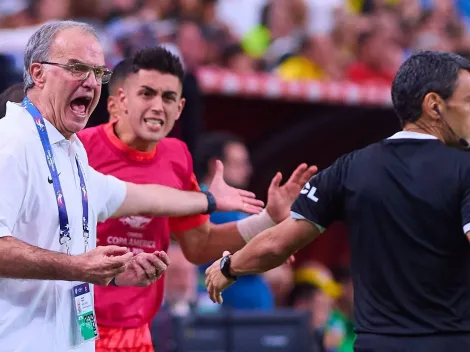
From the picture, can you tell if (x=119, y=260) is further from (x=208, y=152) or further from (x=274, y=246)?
(x=208, y=152)

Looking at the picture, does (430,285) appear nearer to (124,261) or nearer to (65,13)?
(124,261)

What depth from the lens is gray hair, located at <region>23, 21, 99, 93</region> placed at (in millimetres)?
4879

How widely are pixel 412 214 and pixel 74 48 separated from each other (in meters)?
1.59

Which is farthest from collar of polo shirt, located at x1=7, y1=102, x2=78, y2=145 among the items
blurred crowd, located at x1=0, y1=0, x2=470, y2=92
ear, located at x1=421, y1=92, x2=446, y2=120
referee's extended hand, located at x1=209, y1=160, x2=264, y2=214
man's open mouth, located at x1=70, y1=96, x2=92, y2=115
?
blurred crowd, located at x1=0, y1=0, x2=470, y2=92

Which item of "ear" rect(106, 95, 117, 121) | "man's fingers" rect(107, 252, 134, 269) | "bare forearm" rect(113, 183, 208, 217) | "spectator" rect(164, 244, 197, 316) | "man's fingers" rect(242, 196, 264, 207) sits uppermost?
"ear" rect(106, 95, 117, 121)

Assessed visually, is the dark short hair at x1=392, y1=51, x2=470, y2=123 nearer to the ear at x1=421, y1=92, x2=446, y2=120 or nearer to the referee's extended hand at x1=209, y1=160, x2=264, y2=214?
the ear at x1=421, y1=92, x2=446, y2=120

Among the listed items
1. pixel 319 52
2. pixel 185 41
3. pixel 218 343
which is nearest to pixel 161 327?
pixel 218 343

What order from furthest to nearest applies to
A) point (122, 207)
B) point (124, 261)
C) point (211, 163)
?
point (211, 163), point (122, 207), point (124, 261)

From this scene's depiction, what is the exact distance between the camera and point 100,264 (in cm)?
439

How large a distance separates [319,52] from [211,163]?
351cm

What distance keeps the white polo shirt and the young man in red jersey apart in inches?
45.1

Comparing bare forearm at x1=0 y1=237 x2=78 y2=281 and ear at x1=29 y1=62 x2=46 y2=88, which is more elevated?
ear at x1=29 y1=62 x2=46 y2=88

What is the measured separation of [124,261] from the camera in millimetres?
4414

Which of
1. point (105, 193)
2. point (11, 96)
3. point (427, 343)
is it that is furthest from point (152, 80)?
point (427, 343)
